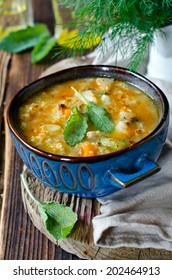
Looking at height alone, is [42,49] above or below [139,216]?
above

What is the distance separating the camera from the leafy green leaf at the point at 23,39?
101 inches

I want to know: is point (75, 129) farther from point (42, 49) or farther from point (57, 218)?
point (42, 49)

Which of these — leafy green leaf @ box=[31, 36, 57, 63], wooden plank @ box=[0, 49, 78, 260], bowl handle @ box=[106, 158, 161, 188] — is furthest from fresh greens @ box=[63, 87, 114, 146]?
leafy green leaf @ box=[31, 36, 57, 63]

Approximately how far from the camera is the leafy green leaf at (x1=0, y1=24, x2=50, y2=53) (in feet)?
8.39

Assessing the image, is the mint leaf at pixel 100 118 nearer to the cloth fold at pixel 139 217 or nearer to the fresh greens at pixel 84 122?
the fresh greens at pixel 84 122

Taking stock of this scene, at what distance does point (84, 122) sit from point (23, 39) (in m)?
1.15

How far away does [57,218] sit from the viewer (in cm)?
153

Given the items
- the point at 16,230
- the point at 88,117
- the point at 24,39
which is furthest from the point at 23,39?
the point at 16,230

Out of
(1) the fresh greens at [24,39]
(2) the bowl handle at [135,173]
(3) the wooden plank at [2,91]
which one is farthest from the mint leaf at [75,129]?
(1) the fresh greens at [24,39]

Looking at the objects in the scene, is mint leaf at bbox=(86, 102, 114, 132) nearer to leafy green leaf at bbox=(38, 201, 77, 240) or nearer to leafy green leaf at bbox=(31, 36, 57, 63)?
leafy green leaf at bbox=(38, 201, 77, 240)

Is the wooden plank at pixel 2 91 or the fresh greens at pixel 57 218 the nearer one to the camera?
the fresh greens at pixel 57 218
